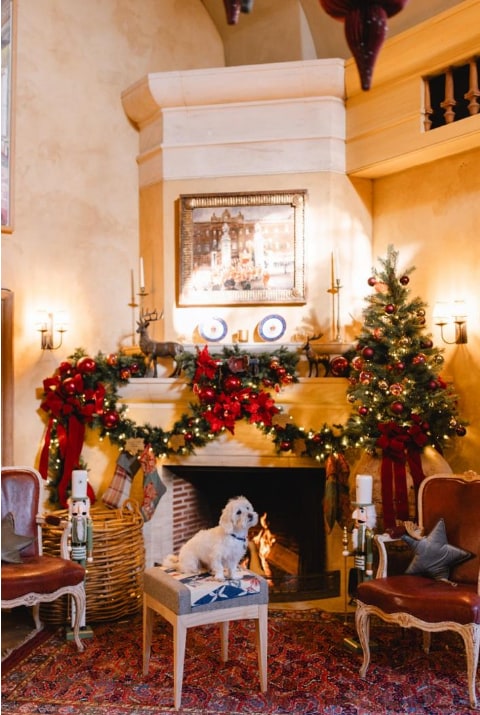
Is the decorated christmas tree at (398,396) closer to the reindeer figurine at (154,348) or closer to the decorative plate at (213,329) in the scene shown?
the decorative plate at (213,329)

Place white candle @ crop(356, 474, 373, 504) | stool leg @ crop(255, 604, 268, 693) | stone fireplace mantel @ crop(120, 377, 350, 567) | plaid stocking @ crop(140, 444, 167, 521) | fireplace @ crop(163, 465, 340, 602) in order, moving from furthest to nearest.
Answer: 1. fireplace @ crop(163, 465, 340, 602)
2. stone fireplace mantel @ crop(120, 377, 350, 567)
3. plaid stocking @ crop(140, 444, 167, 521)
4. white candle @ crop(356, 474, 373, 504)
5. stool leg @ crop(255, 604, 268, 693)

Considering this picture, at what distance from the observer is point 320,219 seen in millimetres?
6238

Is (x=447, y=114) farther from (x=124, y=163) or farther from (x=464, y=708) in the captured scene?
(x=464, y=708)

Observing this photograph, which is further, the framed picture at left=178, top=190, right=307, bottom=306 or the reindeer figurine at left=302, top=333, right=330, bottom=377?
the framed picture at left=178, top=190, right=307, bottom=306

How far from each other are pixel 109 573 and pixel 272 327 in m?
2.43

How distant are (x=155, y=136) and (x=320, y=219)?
1734 millimetres

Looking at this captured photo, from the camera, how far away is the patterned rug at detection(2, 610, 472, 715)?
3738 millimetres

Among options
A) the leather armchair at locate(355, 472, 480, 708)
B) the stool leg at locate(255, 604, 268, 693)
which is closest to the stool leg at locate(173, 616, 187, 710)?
the stool leg at locate(255, 604, 268, 693)

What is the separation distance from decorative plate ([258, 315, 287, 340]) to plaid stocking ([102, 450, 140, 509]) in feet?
4.94

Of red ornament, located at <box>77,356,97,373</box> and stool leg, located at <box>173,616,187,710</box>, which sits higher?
red ornament, located at <box>77,356,97,373</box>

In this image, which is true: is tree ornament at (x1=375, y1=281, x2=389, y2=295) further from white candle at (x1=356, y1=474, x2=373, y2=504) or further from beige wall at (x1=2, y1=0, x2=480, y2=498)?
white candle at (x1=356, y1=474, x2=373, y2=504)

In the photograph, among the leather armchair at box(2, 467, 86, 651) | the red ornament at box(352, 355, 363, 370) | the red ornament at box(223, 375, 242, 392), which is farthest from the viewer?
the red ornament at box(223, 375, 242, 392)

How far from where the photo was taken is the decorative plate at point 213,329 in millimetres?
6355

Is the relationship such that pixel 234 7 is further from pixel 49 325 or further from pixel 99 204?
pixel 99 204
